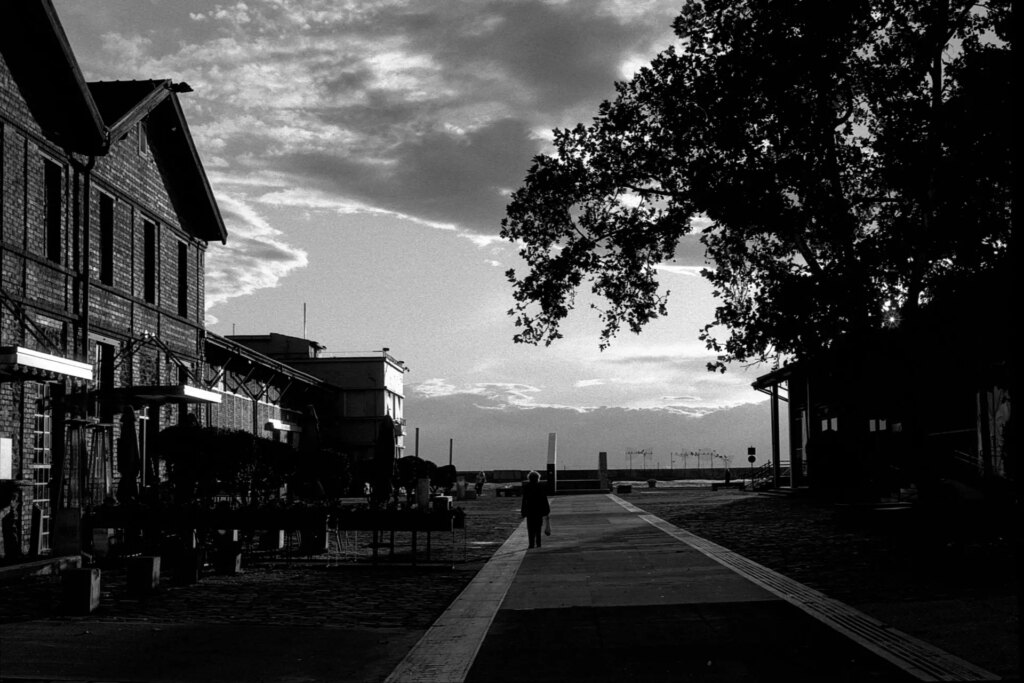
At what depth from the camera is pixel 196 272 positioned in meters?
28.2

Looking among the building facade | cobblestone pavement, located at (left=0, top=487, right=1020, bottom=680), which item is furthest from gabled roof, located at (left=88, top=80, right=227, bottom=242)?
the building facade

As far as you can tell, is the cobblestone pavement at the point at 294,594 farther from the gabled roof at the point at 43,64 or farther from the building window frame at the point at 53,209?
the gabled roof at the point at 43,64

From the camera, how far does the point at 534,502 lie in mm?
20500

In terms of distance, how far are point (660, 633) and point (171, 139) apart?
20.4m

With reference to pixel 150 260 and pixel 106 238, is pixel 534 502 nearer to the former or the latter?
pixel 106 238

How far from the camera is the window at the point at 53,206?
65.5ft

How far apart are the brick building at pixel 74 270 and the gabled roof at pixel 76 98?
0.03 metres

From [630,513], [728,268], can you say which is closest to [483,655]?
[728,268]

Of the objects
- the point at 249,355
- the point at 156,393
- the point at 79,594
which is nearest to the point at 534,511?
the point at 156,393

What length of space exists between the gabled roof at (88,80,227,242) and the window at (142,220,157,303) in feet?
5.08

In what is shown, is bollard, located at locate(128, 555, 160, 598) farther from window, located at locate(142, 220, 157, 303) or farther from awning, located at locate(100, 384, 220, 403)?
window, located at locate(142, 220, 157, 303)

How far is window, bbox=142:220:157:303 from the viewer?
82.1 ft

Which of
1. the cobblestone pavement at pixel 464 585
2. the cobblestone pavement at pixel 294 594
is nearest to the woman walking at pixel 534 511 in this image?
the cobblestone pavement at pixel 464 585

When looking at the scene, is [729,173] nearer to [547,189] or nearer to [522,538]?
[547,189]
